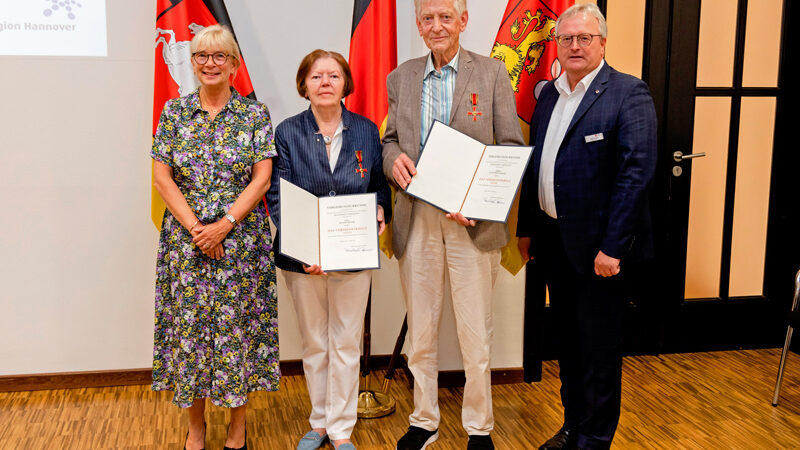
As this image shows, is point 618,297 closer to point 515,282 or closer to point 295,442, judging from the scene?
point 515,282

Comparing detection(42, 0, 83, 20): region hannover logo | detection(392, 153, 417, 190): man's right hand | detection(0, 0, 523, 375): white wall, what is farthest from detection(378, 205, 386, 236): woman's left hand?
detection(42, 0, 83, 20): region hannover logo

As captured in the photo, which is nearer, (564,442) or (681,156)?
(564,442)

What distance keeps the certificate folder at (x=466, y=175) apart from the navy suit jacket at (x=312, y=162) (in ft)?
0.76

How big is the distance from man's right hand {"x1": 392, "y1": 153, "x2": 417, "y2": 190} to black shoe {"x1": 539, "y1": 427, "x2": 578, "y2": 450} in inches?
47.6

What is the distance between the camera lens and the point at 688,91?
3.59 metres

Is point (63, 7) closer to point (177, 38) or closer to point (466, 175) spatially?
point (177, 38)

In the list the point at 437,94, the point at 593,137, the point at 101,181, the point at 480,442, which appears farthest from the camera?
the point at 101,181

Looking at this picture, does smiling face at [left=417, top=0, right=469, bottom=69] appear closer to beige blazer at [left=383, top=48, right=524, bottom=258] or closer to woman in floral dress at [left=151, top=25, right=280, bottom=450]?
beige blazer at [left=383, top=48, right=524, bottom=258]

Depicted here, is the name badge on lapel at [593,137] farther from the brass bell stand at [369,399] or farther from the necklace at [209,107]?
the necklace at [209,107]

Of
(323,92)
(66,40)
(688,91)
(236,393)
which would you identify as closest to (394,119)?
(323,92)

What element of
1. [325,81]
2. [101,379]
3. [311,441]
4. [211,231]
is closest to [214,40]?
[325,81]

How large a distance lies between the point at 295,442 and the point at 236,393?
18.0 inches

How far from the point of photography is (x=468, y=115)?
2.46 meters

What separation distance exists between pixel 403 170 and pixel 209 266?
2.60ft
